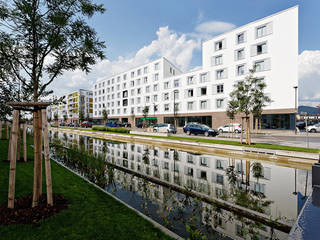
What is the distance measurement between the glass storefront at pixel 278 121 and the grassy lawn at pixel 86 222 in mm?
33813

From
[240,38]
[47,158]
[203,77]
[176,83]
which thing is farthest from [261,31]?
[47,158]

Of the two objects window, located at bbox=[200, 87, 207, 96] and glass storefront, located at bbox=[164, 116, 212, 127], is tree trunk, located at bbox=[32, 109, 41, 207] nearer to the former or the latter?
glass storefront, located at bbox=[164, 116, 212, 127]

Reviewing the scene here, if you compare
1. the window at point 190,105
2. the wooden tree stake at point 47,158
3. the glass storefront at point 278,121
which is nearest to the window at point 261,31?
the glass storefront at point 278,121

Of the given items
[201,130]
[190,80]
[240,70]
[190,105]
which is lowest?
[201,130]

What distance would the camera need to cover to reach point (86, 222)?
346 cm

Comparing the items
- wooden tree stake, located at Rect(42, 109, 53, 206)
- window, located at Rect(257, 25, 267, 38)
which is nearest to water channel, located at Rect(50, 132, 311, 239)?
wooden tree stake, located at Rect(42, 109, 53, 206)

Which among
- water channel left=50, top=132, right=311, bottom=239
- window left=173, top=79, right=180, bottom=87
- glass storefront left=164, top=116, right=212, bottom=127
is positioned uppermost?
window left=173, top=79, right=180, bottom=87

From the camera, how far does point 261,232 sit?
3709 millimetres

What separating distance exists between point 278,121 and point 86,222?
115 feet

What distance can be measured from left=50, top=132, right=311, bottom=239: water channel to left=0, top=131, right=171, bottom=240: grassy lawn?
835mm

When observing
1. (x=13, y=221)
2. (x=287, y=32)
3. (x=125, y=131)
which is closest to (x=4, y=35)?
(x=13, y=221)

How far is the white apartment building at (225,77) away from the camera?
2828 cm

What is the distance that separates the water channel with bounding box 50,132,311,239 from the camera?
12.9 ft

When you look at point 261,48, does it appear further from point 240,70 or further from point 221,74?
point 221,74
